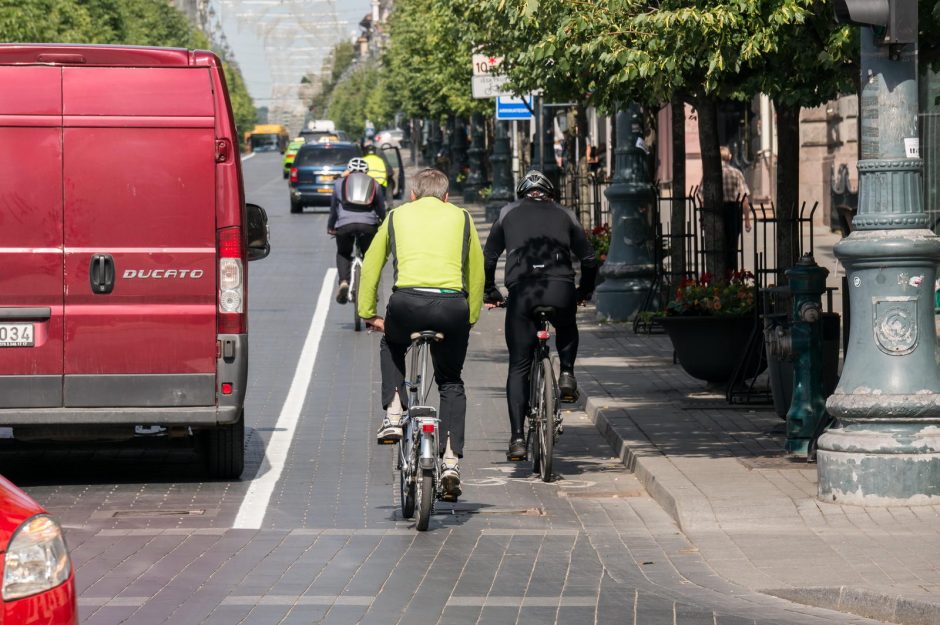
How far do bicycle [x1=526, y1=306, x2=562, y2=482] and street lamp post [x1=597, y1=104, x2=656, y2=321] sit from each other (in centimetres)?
953

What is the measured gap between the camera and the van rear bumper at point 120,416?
1043 centimetres

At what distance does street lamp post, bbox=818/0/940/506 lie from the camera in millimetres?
9359

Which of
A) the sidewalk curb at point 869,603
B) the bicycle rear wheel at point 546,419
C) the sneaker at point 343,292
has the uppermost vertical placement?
the sneaker at point 343,292

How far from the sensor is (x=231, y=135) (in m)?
10.6

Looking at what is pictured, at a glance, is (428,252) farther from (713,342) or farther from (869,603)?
(713,342)

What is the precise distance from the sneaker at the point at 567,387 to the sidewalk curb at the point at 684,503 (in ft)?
1.79

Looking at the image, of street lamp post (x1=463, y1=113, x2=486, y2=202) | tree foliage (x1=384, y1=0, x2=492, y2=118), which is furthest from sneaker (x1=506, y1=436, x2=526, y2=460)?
street lamp post (x1=463, y1=113, x2=486, y2=202)

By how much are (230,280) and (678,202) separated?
9.51m

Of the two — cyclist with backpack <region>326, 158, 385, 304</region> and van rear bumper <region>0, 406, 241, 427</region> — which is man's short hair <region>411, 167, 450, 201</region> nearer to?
van rear bumper <region>0, 406, 241, 427</region>

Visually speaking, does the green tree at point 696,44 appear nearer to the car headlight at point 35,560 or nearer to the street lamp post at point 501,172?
the car headlight at point 35,560

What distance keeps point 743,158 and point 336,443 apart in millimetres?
30699

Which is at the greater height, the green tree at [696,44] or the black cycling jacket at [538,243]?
the green tree at [696,44]

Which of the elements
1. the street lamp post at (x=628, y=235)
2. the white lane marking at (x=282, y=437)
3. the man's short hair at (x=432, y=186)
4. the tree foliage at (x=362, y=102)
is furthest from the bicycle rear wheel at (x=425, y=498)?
the tree foliage at (x=362, y=102)

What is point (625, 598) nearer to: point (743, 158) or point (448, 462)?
point (448, 462)
